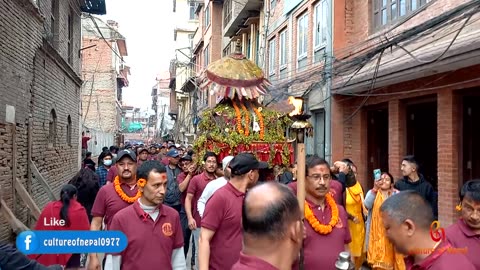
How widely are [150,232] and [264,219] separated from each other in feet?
7.50

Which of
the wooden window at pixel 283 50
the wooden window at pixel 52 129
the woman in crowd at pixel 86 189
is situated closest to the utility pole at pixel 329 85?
the wooden window at pixel 283 50

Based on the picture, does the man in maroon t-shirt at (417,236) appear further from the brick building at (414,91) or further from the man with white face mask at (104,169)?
the man with white face mask at (104,169)

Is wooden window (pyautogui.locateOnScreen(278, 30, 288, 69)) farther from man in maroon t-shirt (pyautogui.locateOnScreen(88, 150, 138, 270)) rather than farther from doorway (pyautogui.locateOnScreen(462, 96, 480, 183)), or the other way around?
man in maroon t-shirt (pyautogui.locateOnScreen(88, 150, 138, 270))

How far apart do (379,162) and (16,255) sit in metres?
10.8

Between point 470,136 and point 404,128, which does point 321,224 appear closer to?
point 470,136

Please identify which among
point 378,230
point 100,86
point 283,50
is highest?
point 100,86

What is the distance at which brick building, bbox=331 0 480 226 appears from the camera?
27.7 feet

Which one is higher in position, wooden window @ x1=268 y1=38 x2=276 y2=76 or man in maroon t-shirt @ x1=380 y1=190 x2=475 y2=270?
wooden window @ x1=268 y1=38 x2=276 y2=76

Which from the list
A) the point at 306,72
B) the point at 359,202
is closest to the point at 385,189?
the point at 359,202

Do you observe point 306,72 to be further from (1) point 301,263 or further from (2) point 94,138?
(2) point 94,138

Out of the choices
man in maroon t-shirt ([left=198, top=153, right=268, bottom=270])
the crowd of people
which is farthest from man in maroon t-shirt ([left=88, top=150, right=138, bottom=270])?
man in maroon t-shirt ([left=198, top=153, right=268, bottom=270])

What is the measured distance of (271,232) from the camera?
2.46 meters
